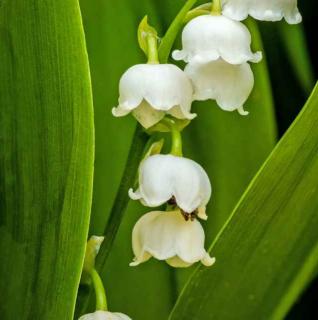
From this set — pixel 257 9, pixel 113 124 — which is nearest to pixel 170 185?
pixel 257 9

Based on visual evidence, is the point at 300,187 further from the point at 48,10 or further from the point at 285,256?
the point at 48,10

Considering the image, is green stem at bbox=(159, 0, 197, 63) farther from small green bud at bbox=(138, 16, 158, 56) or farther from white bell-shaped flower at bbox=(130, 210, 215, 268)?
white bell-shaped flower at bbox=(130, 210, 215, 268)

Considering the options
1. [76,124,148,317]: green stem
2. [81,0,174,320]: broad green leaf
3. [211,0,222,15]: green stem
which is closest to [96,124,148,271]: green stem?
[76,124,148,317]: green stem

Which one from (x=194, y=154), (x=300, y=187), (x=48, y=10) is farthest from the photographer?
(x=194, y=154)

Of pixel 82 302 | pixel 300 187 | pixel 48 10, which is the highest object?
pixel 48 10

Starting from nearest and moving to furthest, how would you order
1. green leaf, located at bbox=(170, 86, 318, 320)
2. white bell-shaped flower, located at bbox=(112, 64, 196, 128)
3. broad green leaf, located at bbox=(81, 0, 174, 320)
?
white bell-shaped flower, located at bbox=(112, 64, 196, 128) → green leaf, located at bbox=(170, 86, 318, 320) → broad green leaf, located at bbox=(81, 0, 174, 320)

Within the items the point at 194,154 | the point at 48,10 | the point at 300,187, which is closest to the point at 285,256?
the point at 300,187

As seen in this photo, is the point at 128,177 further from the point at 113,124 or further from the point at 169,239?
the point at 113,124
